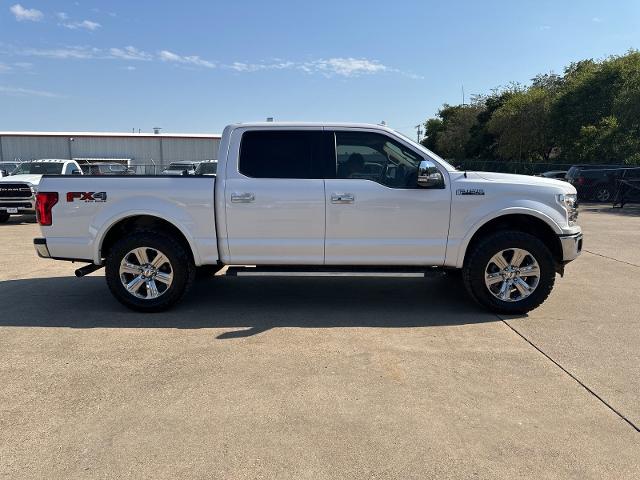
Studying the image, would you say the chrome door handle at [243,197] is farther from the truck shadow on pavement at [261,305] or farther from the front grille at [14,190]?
the front grille at [14,190]

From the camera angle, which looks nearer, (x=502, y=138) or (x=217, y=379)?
(x=217, y=379)

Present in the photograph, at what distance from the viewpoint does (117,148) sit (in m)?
43.0

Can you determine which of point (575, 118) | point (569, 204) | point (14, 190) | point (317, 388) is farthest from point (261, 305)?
point (575, 118)

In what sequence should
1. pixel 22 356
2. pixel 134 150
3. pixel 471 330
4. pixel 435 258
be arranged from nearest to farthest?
pixel 22 356 → pixel 471 330 → pixel 435 258 → pixel 134 150

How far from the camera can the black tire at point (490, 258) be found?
5.38 meters

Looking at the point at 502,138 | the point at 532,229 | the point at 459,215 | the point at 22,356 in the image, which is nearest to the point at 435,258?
the point at 459,215

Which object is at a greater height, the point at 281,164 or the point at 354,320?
the point at 281,164

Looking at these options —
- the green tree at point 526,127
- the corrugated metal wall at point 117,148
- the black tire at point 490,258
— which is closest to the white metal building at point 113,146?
the corrugated metal wall at point 117,148

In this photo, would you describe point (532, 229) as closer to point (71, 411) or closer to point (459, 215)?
point (459, 215)

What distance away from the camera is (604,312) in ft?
18.5

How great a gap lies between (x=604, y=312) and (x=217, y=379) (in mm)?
4384

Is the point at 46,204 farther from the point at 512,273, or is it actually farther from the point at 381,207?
the point at 512,273

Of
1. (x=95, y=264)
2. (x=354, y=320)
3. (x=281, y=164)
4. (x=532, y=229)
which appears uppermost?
(x=281, y=164)

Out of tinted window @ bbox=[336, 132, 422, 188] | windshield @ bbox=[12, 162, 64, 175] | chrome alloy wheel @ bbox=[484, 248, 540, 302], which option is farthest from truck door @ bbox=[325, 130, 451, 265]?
windshield @ bbox=[12, 162, 64, 175]
